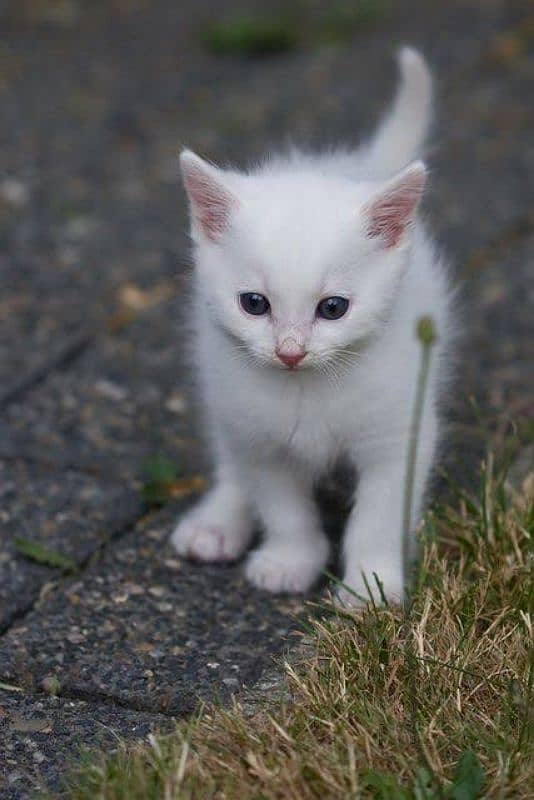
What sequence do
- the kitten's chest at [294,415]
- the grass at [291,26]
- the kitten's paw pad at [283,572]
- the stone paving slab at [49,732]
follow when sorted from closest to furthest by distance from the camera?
the stone paving slab at [49,732] → the kitten's chest at [294,415] → the kitten's paw pad at [283,572] → the grass at [291,26]

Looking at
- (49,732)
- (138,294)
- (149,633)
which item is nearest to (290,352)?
(149,633)

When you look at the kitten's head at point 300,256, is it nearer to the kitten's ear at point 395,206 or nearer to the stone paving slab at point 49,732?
the kitten's ear at point 395,206

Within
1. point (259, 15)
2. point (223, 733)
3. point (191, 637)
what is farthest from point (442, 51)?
point (223, 733)

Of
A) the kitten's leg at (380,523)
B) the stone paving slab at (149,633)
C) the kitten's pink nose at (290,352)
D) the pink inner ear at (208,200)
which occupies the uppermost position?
the pink inner ear at (208,200)

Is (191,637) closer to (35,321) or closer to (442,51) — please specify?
(35,321)

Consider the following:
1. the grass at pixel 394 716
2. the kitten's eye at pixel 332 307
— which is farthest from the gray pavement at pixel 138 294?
the kitten's eye at pixel 332 307

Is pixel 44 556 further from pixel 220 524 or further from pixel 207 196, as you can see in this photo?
pixel 207 196

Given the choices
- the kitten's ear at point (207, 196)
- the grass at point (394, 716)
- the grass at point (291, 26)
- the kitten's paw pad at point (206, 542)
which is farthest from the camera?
the grass at point (291, 26)
